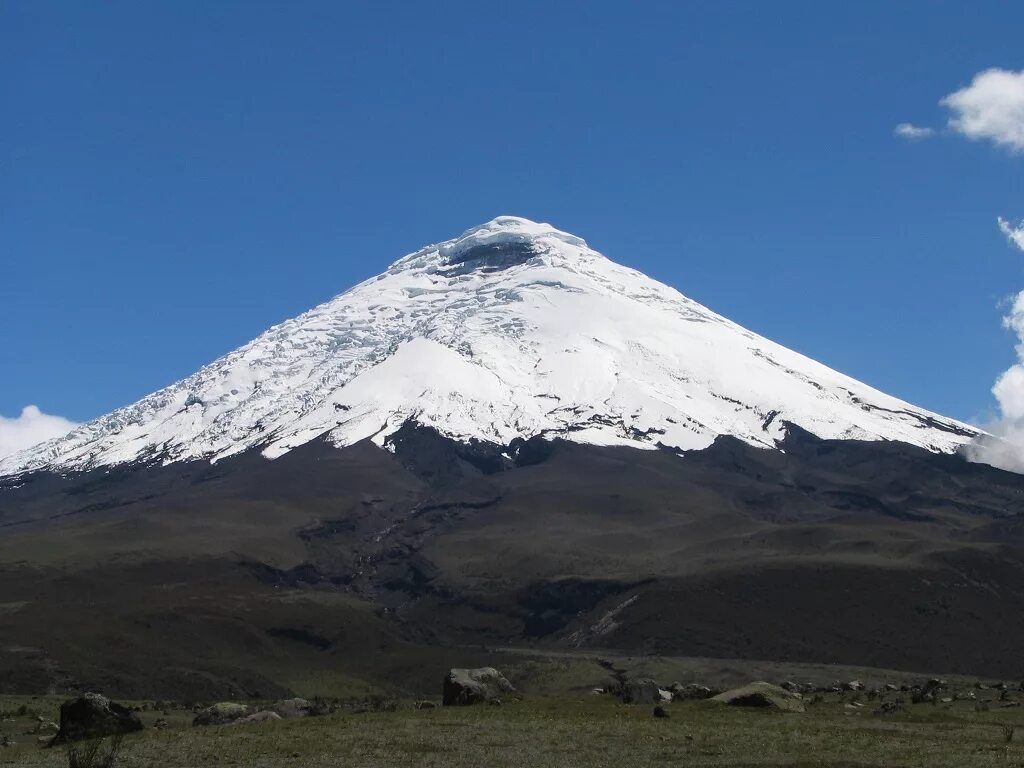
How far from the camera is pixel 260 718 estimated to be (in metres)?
39.0

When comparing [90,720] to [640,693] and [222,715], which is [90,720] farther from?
[640,693]

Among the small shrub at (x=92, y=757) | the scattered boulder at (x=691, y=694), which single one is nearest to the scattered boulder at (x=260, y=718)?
the small shrub at (x=92, y=757)

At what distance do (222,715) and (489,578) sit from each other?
11120cm

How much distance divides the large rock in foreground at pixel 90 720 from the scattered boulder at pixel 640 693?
15.6m

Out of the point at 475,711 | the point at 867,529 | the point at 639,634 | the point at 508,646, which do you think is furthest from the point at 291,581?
the point at 475,711

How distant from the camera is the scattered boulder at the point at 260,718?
1507 inches

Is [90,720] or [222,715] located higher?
[90,720]

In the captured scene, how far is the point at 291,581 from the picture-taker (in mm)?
153250

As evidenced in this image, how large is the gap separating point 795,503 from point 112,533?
3751 inches

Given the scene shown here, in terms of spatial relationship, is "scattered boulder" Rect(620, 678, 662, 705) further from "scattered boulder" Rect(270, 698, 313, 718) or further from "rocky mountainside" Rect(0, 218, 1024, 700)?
"rocky mountainside" Rect(0, 218, 1024, 700)

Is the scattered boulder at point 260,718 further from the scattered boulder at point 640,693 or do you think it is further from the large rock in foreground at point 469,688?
the scattered boulder at point 640,693

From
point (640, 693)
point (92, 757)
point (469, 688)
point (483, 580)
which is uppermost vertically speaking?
→ point (483, 580)

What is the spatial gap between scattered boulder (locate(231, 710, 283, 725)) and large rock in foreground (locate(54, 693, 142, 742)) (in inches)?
124

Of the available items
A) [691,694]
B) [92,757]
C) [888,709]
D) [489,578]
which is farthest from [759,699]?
[489,578]
